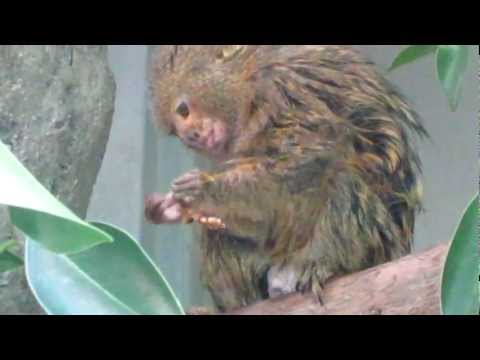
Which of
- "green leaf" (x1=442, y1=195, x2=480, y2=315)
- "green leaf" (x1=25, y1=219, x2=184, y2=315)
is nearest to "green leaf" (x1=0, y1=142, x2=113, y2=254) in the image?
"green leaf" (x1=25, y1=219, x2=184, y2=315)

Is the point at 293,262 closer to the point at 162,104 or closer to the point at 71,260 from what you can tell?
the point at 162,104

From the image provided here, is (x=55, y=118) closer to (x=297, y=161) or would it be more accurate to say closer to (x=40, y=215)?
(x=297, y=161)

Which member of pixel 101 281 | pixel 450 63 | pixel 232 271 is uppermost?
pixel 450 63

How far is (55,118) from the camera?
102cm

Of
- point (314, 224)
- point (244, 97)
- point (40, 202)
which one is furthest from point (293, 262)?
point (40, 202)

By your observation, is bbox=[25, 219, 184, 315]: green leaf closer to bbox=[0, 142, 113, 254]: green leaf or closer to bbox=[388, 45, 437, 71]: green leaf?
bbox=[0, 142, 113, 254]: green leaf

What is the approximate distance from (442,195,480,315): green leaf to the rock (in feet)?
1.46

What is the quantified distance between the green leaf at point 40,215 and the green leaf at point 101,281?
78mm

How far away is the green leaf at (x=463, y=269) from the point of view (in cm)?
71

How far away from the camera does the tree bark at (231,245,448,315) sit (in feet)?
2.96

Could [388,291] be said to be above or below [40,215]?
below

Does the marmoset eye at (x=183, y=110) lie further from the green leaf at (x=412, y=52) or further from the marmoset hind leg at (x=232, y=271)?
the green leaf at (x=412, y=52)

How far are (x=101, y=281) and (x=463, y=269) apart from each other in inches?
Result: 11.6

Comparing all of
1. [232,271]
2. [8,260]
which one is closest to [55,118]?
[232,271]
